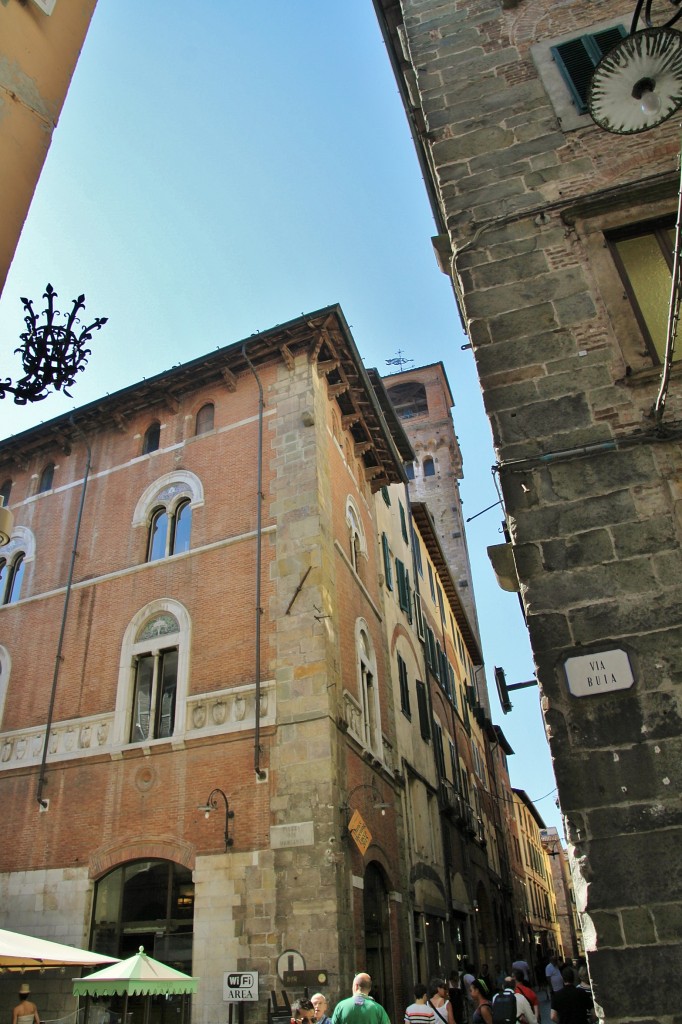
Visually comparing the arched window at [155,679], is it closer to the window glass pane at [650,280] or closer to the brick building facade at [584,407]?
the brick building facade at [584,407]

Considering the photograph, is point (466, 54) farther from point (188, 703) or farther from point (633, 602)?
point (188, 703)

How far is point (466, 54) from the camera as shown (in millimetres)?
7953

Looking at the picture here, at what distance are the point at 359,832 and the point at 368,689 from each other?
3.92 metres

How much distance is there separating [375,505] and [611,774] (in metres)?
16.0

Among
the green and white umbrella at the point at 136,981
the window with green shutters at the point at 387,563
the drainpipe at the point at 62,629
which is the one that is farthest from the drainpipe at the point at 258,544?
the window with green shutters at the point at 387,563

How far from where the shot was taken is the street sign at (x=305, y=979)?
1018 centimetres

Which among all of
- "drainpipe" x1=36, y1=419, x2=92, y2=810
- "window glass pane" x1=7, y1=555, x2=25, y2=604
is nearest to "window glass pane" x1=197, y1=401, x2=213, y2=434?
"drainpipe" x1=36, y1=419, x2=92, y2=810

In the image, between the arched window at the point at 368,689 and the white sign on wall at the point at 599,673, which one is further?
the arched window at the point at 368,689

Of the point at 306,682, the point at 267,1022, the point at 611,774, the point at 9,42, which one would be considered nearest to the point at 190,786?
the point at 306,682

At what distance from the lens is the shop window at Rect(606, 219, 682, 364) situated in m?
5.93

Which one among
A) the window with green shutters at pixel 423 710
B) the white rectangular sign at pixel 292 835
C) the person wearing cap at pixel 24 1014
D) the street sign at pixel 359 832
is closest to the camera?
the person wearing cap at pixel 24 1014

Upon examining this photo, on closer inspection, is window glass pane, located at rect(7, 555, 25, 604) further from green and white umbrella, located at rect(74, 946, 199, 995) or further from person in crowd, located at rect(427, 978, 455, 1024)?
person in crowd, located at rect(427, 978, 455, 1024)

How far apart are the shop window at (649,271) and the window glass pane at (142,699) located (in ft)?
36.1

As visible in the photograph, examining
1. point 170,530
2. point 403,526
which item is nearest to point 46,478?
point 170,530
